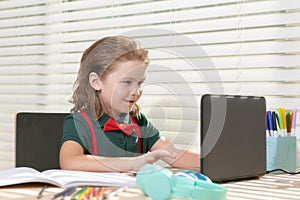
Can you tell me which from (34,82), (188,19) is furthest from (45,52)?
(188,19)

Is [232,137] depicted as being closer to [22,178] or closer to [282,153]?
[282,153]

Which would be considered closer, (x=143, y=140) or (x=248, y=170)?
(x=248, y=170)

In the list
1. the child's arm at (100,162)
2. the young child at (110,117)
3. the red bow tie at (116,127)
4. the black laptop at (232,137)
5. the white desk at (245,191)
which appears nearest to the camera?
the white desk at (245,191)

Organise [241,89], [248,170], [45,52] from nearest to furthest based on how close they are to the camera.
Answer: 1. [248,170]
2. [241,89]
3. [45,52]

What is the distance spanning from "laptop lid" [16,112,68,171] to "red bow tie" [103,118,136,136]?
239mm

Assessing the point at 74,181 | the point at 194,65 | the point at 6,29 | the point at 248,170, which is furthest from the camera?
the point at 6,29

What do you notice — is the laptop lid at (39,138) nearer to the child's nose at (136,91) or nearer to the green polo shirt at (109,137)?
the green polo shirt at (109,137)

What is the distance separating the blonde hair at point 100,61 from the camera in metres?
1.48

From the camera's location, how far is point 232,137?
1281 millimetres

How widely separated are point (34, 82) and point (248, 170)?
49.1 inches

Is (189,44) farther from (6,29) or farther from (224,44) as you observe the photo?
(6,29)

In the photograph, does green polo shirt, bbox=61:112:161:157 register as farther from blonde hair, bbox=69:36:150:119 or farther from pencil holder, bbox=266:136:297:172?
pencil holder, bbox=266:136:297:172

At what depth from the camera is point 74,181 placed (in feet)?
3.48

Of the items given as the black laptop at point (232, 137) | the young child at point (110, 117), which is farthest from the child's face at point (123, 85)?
Answer: the black laptop at point (232, 137)
